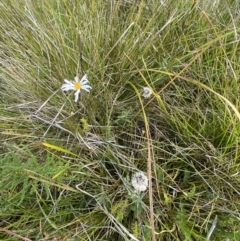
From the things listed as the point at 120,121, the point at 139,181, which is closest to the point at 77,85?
the point at 120,121

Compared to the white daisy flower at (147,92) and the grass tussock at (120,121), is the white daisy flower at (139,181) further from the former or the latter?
the white daisy flower at (147,92)

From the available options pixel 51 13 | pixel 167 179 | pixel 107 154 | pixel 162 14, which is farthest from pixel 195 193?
pixel 51 13

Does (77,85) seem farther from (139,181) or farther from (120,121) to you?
(139,181)

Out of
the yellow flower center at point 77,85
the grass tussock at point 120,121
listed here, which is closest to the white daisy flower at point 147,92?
the grass tussock at point 120,121

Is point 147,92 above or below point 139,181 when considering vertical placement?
above

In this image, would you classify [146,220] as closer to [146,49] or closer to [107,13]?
[146,49]

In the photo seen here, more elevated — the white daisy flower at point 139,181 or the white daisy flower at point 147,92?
the white daisy flower at point 147,92
